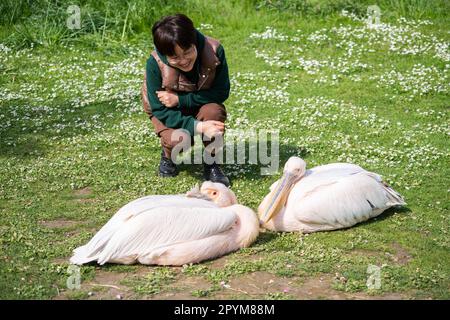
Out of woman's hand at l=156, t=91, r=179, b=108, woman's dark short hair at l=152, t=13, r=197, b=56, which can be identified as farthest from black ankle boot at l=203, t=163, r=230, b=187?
woman's dark short hair at l=152, t=13, r=197, b=56

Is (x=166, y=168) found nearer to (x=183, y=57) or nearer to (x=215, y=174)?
(x=215, y=174)

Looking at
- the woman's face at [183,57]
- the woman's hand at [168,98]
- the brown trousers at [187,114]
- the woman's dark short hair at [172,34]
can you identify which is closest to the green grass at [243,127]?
the brown trousers at [187,114]

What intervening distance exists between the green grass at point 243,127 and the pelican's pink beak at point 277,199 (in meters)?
0.19

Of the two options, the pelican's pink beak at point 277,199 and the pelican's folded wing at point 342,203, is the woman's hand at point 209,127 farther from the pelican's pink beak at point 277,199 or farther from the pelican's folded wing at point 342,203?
the pelican's folded wing at point 342,203

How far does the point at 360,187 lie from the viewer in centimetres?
613

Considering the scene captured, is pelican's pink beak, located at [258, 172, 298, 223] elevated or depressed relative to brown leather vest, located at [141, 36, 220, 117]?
depressed

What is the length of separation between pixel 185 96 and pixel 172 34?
0.82m

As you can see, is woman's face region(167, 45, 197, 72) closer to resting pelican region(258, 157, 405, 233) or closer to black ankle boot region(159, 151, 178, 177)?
black ankle boot region(159, 151, 178, 177)

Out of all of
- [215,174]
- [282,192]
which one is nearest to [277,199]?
[282,192]

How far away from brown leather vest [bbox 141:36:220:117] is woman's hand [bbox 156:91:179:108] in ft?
0.17

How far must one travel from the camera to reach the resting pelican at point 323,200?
600 cm

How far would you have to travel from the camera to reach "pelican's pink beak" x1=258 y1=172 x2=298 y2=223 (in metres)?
6.05
